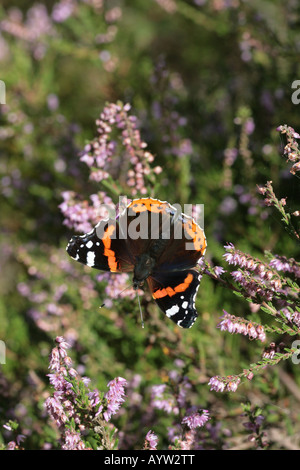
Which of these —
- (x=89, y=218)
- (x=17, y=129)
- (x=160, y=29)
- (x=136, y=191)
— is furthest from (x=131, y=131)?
(x=160, y=29)

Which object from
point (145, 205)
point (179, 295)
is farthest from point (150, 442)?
point (145, 205)

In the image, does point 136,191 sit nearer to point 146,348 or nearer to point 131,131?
point 131,131

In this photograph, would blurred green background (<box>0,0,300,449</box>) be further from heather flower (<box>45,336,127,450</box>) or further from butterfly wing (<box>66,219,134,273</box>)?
heather flower (<box>45,336,127,450</box>)

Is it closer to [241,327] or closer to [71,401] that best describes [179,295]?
[241,327]

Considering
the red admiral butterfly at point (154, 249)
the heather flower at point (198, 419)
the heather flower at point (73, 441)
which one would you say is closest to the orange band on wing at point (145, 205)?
the red admiral butterfly at point (154, 249)

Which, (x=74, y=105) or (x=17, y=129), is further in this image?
(x=74, y=105)
